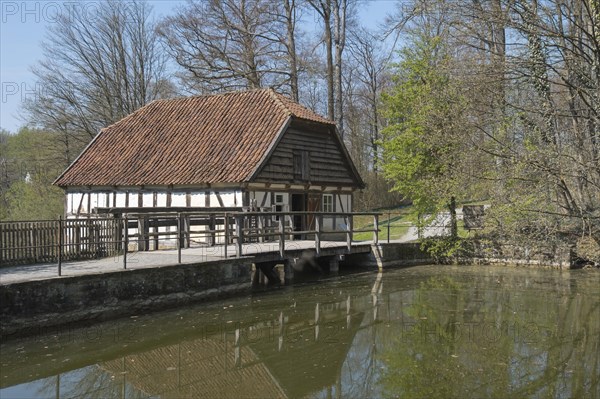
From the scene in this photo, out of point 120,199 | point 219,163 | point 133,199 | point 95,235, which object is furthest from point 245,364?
point 120,199

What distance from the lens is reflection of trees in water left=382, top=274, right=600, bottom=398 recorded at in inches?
327

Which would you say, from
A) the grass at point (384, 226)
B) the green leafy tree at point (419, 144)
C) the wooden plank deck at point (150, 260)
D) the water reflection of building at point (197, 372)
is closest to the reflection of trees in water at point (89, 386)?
the water reflection of building at point (197, 372)

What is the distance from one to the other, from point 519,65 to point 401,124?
33.4ft

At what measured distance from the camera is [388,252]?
23.2 m

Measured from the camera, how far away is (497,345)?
34.3ft

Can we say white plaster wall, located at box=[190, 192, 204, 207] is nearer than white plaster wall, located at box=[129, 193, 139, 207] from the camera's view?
Yes

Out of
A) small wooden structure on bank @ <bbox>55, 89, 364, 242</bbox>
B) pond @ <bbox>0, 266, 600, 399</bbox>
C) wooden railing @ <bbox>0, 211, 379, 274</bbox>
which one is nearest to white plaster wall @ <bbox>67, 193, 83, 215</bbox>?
small wooden structure on bank @ <bbox>55, 89, 364, 242</bbox>

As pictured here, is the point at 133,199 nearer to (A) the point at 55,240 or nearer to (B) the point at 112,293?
(A) the point at 55,240

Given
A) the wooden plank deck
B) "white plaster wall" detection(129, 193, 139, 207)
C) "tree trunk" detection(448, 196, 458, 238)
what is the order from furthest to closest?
"tree trunk" detection(448, 196, 458, 238), "white plaster wall" detection(129, 193, 139, 207), the wooden plank deck

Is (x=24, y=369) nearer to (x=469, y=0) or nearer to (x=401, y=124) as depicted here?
(x=469, y=0)

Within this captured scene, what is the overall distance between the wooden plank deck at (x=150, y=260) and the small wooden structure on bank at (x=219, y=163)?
7.13 feet

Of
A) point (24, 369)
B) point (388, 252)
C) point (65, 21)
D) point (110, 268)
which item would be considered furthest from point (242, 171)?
point (65, 21)

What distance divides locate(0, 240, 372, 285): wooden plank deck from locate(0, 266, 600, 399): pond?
3.85 ft

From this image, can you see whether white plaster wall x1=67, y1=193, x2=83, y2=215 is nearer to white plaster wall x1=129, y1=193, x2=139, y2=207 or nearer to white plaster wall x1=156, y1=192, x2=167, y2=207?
white plaster wall x1=129, y1=193, x2=139, y2=207
